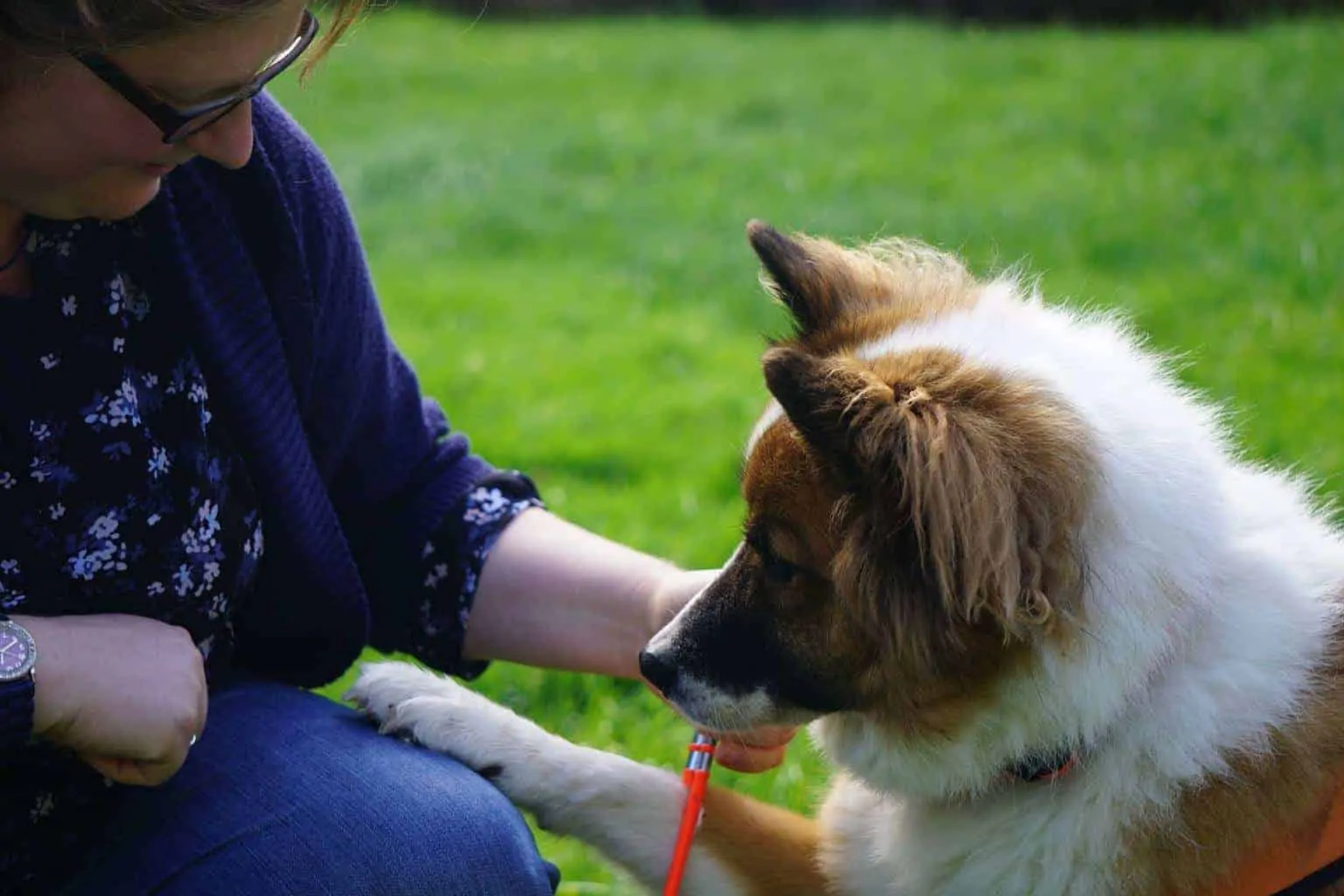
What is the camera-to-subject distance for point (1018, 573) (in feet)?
5.92

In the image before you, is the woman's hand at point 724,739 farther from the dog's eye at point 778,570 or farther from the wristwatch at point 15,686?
the wristwatch at point 15,686

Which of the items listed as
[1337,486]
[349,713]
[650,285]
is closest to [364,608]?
[349,713]

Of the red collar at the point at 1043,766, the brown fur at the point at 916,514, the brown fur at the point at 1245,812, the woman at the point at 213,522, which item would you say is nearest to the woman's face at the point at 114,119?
the woman at the point at 213,522

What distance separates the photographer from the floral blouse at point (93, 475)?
1755mm

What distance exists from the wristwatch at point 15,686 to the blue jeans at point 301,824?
11.2 inches

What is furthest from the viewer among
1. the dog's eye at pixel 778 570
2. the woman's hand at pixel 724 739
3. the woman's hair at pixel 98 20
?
the woman's hand at pixel 724 739

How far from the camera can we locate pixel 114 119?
1.62 meters

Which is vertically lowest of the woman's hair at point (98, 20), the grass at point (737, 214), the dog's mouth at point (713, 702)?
the grass at point (737, 214)

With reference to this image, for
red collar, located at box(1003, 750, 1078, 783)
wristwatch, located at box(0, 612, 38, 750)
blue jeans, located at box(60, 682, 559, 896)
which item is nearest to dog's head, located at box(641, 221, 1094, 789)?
red collar, located at box(1003, 750, 1078, 783)

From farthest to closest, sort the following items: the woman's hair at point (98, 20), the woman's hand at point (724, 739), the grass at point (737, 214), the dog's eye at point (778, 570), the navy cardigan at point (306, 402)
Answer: the grass at point (737, 214)
the woman's hand at point (724, 739)
the dog's eye at point (778, 570)
the navy cardigan at point (306, 402)
the woman's hair at point (98, 20)

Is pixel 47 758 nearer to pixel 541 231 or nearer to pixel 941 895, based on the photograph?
pixel 941 895

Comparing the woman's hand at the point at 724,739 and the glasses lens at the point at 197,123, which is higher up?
the glasses lens at the point at 197,123

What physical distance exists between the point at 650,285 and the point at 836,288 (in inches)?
148

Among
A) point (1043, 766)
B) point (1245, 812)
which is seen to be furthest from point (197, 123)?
point (1245, 812)
